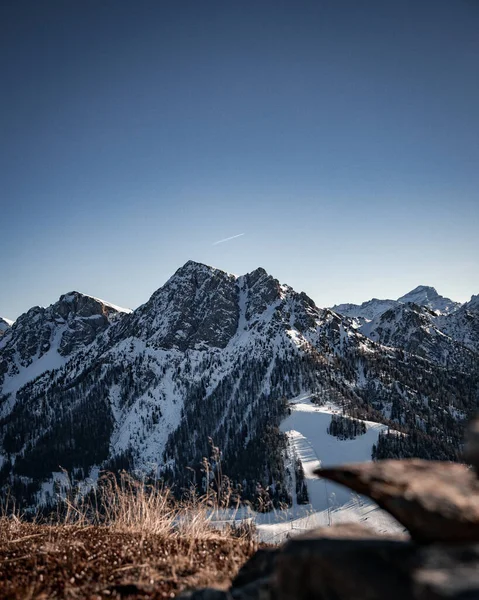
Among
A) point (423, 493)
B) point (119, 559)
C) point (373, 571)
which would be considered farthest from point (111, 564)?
point (423, 493)

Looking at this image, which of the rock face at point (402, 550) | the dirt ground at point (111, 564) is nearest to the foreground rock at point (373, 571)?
the rock face at point (402, 550)

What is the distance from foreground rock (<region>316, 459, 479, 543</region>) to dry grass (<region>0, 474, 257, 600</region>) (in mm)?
2334

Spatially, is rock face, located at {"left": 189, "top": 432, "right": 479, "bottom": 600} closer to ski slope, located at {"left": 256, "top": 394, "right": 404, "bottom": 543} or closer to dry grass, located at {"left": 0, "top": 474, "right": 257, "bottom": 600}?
dry grass, located at {"left": 0, "top": 474, "right": 257, "bottom": 600}

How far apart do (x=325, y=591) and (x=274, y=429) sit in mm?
A: 175702

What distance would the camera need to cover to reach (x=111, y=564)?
4.77 m

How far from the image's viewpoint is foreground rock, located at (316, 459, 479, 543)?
247 cm

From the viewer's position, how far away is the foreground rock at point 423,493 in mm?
2473

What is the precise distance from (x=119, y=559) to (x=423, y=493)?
4390 millimetres

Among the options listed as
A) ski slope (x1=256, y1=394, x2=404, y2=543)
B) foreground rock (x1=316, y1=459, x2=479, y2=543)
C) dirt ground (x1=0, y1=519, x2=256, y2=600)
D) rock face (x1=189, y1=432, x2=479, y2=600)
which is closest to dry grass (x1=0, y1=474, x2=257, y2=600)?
dirt ground (x1=0, y1=519, x2=256, y2=600)

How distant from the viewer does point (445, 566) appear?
6.93ft

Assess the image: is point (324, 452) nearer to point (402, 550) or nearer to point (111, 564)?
point (111, 564)

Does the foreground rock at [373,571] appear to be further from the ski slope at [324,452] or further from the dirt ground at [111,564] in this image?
the ski slope at [324,452]

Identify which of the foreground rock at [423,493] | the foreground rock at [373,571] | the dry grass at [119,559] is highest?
the foreground rock at [423,493]

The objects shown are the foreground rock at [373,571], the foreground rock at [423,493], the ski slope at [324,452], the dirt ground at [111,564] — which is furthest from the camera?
the ski slope at [324,452]
